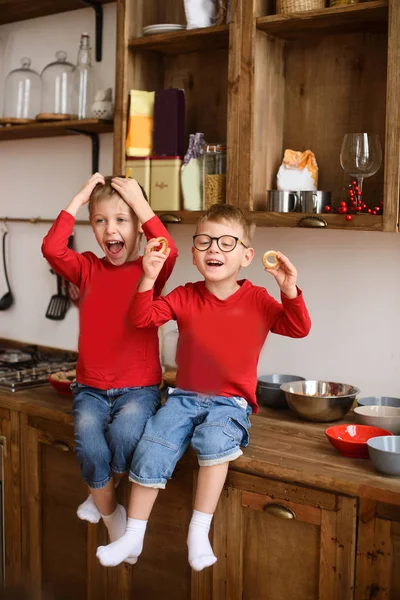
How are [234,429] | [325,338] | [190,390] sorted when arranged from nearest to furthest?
1. [234,429]
2. [190,390]
3. [325,338]

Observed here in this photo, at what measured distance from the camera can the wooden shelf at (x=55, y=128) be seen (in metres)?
2.83

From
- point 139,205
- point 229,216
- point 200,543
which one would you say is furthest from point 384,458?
point 139,205

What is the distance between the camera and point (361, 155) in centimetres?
214

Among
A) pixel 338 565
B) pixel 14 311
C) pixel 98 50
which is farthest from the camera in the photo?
pixel 14 311

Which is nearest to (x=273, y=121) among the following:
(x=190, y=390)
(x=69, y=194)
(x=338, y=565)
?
(x=190, y=390)

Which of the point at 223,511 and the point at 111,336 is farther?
the point at 111,336

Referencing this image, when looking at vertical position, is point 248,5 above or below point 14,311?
above

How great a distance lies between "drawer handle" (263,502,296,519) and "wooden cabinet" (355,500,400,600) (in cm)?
19

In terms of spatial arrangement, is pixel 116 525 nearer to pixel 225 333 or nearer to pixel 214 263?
pixel 225 333

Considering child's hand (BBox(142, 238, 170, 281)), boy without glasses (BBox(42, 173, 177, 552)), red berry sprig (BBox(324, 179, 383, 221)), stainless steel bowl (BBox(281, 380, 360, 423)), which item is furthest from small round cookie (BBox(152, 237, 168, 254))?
stainless steel bowl (BBox(281, 380, 360, 423))

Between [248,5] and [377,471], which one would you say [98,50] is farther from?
[377,471]

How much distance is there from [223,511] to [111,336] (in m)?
0.59

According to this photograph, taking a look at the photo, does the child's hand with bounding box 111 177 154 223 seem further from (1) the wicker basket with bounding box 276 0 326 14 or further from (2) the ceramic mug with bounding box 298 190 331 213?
(1) the wicker basket with bounding box 276 0 326 14

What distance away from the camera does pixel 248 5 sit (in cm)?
228
